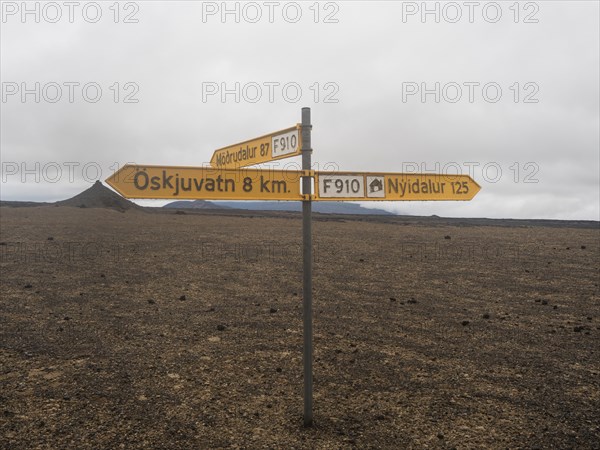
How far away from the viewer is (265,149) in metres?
5.46

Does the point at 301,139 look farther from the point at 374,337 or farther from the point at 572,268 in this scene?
the point at 572,268

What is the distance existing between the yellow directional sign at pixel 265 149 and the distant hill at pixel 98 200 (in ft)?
138

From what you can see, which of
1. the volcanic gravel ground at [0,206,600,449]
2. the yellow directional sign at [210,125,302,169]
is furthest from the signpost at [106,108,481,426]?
the volcanic gravel ground at [0,206,600,449]

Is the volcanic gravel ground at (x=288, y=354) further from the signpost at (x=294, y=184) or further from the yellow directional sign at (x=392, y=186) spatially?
the yellow directional sign at (x=392, y=186)

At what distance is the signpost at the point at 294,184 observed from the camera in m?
4.56

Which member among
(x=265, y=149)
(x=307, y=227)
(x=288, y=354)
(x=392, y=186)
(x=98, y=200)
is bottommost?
(x=288, y=354)

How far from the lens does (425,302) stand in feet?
39.3

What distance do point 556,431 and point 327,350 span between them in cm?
373

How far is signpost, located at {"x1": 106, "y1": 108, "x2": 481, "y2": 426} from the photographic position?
4.56 metres

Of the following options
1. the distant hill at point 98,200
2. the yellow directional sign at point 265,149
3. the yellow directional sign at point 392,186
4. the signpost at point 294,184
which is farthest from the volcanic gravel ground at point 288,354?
the distant hill at point 98,200

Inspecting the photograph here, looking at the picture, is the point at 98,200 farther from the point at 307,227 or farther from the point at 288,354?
the point at 307,227

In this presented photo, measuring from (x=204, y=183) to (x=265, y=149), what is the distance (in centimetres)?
100

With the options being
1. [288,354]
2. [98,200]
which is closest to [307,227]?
[288,354]

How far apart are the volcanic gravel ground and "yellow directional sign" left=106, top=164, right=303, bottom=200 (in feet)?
9.03
